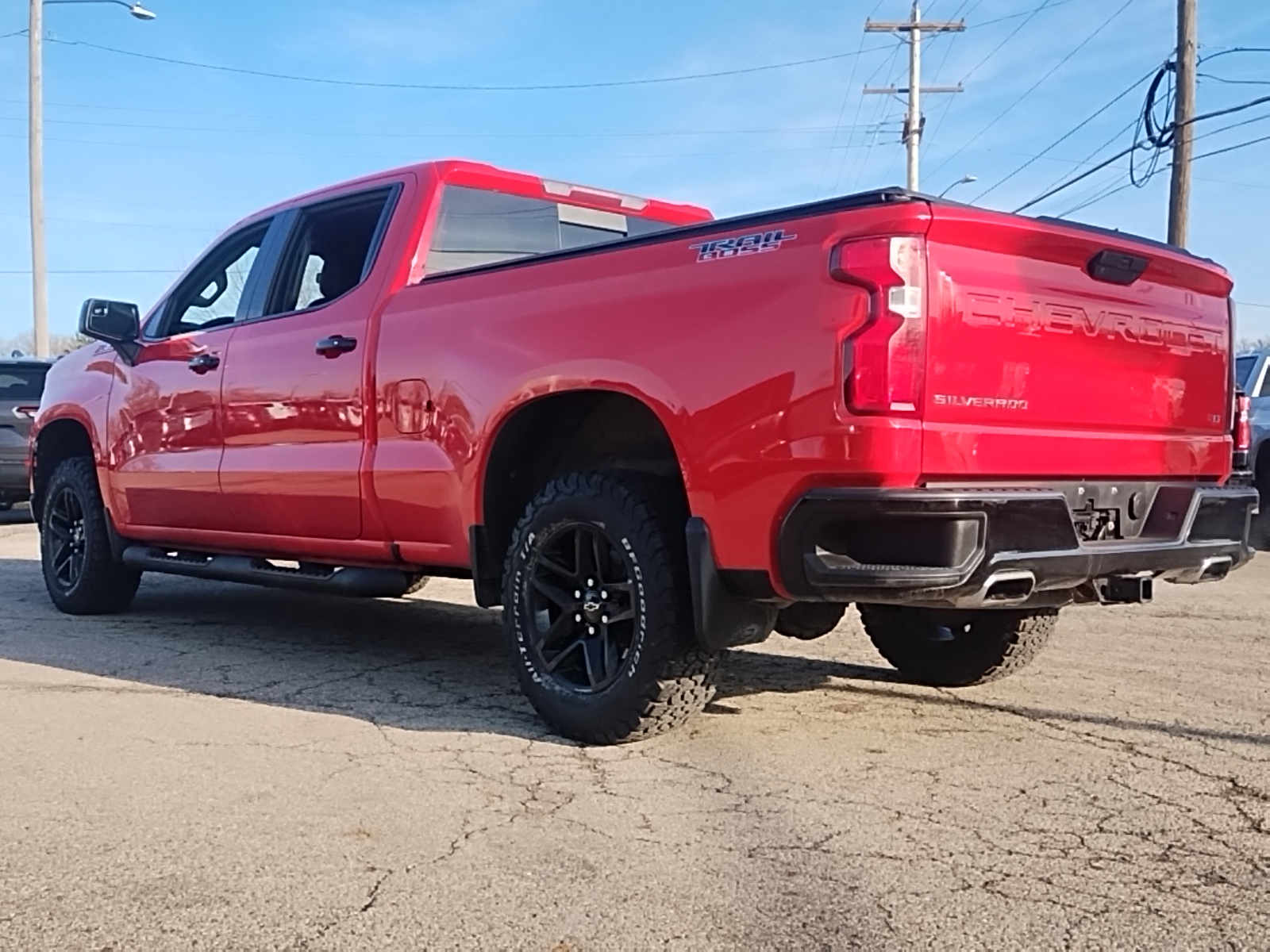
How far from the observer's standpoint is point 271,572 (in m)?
5.55

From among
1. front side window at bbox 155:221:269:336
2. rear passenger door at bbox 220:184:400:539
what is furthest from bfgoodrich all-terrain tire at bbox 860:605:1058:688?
front side window at bbox 155:221:269:336

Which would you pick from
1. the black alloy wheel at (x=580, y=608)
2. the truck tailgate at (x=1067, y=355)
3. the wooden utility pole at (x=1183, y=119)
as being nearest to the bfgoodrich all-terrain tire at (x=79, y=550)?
the black alloy wheel at (x=580, y=608)

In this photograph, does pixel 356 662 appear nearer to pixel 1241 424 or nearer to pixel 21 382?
pixel 1241 424

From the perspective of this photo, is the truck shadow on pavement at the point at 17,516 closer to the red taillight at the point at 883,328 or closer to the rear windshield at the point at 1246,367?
the rear windshield at the point at 1246,367

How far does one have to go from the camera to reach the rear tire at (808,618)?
171 inches

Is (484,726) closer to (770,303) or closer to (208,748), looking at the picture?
(208,748)

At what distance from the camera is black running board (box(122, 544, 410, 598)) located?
506cm

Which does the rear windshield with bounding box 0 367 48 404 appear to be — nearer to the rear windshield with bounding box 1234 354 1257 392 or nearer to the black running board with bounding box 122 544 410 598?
the black running board with bounding box 122 544 410 598

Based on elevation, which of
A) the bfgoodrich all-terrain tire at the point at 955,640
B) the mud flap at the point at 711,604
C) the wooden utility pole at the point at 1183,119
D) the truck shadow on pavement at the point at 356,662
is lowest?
the truck shadow on pavement at the point at 356,662

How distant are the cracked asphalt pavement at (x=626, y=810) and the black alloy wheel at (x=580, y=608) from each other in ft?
0.85

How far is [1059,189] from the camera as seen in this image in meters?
22.8

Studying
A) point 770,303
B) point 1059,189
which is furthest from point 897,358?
point 1059,189

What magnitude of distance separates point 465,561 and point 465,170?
1.78 metres

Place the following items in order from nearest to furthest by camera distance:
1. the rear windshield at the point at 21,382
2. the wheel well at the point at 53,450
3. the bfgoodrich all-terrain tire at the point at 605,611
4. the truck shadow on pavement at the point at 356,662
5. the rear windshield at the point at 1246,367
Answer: the bfgoodrich all-terrain tire at the point at 605,611 → the truck shadow on pavement at the point at 356,662 → the wheel well at the point at 53,450 → the rear windshield at the point at 1246,367 → the rear windshield at the point at 21,382
